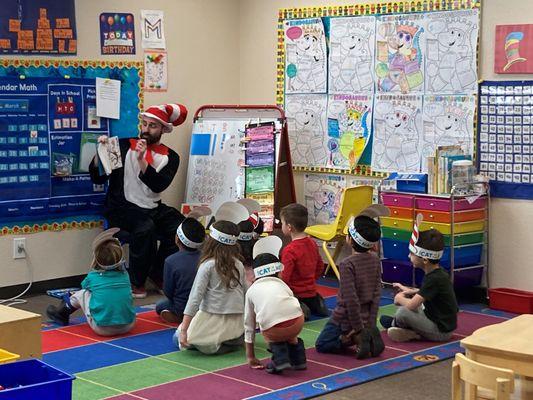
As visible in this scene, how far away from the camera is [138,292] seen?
24.0 ft

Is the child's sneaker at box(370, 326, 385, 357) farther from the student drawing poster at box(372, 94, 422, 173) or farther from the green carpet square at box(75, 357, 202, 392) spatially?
the student drawing poster at box(372, 94, 422, 173)

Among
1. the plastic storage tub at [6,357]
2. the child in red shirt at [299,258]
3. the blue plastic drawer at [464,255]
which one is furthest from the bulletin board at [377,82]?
the plastic storage tub at [6,357]

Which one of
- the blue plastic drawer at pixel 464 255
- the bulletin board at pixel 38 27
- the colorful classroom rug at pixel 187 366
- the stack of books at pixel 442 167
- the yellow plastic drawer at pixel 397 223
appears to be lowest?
the colorful classroom rug at pixel 187 366

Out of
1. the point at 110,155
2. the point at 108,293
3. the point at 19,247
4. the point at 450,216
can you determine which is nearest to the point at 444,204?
the point at 450,216

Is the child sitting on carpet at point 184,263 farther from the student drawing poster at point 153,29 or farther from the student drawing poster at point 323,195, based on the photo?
the student drawing poster at point 153,29

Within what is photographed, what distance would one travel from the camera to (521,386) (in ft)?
10.9

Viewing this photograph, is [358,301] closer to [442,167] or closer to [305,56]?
[442,167]

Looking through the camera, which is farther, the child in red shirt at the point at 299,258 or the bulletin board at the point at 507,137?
the bulletin board at the point at 507,137

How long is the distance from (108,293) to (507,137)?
3093mm

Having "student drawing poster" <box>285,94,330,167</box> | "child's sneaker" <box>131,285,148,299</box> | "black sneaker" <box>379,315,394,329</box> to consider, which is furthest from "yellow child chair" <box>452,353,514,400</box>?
"student drawing poster" <box>285,94,330,167</box>

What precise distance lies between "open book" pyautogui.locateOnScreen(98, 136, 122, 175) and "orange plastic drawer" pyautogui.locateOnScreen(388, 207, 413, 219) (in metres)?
2.20

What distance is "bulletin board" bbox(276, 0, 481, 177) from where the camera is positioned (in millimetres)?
7113

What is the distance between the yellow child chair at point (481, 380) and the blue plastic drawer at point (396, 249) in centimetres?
380

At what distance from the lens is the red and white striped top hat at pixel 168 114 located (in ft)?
24.9
